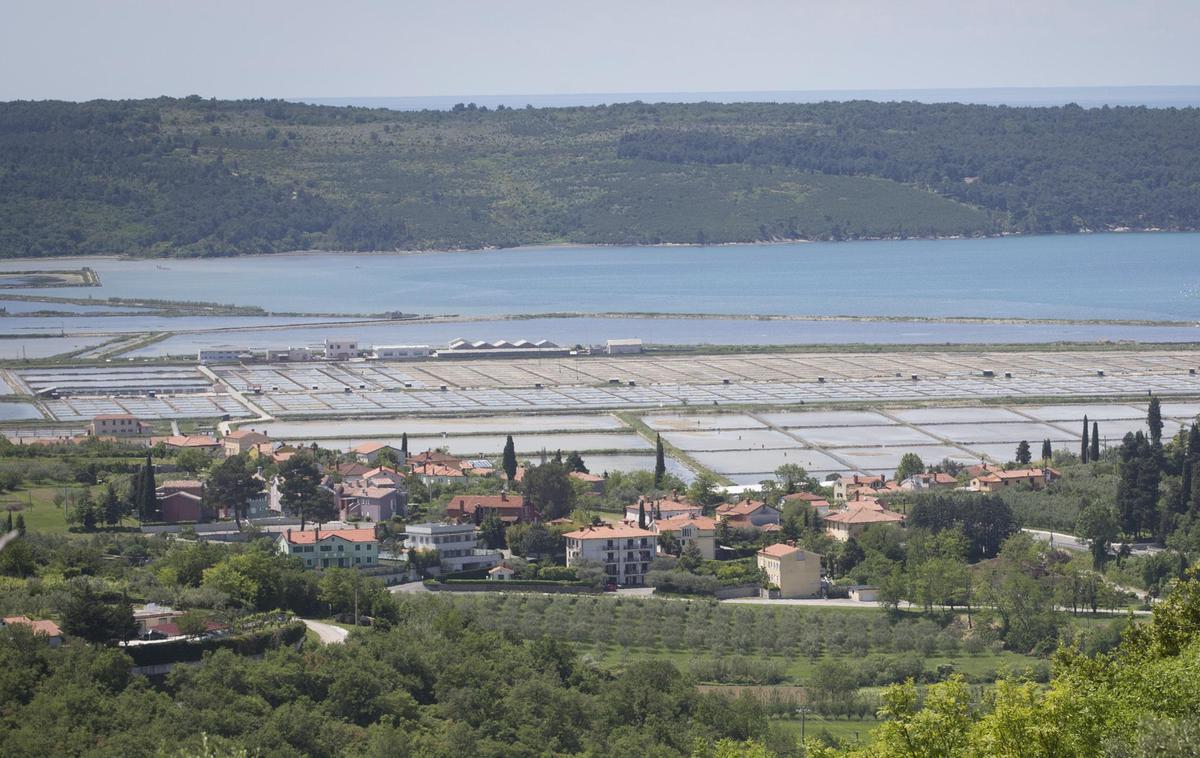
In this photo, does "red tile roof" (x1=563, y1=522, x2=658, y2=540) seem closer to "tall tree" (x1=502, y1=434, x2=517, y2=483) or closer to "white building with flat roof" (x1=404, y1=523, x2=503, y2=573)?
"white building with flat roof" (x1=404, y1=523, x2=503, y2=573)

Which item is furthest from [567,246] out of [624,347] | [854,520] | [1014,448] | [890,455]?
[854,520]

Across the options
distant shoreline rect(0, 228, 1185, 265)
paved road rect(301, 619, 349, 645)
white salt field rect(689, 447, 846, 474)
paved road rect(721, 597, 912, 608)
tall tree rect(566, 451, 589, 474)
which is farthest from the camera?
distant shoreline rect(0, 228, 1185, 265)

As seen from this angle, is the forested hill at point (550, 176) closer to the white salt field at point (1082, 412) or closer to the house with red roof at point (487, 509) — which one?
the white salt field at point (1082, 412)

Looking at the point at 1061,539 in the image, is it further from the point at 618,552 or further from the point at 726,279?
the point at 726,279

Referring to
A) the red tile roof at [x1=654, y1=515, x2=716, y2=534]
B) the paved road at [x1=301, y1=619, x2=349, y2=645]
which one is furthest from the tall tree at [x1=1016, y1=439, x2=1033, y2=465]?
the paved road at [x1=301, y1=619, x2=349, y2=645]

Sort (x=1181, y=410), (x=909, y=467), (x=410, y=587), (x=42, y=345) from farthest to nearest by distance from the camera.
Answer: (x=42, y=345)
(x=1181, y=410)
(x=909, y=467)
(x=410, y=587)

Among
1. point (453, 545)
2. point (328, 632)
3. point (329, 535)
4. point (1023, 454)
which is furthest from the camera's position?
point (1023, 454)

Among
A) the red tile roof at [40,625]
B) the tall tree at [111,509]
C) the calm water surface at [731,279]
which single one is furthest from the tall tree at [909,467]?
the calm water surface at [731,279]
